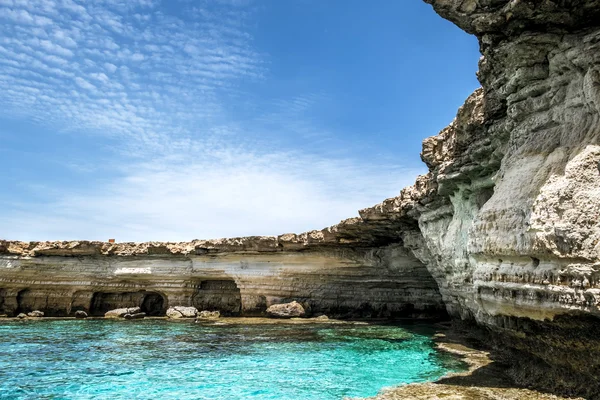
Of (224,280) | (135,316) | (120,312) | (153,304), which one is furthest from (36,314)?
(224,280)

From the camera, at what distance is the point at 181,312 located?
23.8m

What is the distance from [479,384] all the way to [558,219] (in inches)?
139

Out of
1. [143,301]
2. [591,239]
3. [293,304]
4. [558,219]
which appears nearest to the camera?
[591,239]

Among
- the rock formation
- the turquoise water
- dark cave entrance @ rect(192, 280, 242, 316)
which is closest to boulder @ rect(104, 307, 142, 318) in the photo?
dark cave entrance @ rect(192, 280, 242, 316)

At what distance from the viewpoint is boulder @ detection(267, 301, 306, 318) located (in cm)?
2186

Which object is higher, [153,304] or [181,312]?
[153,304]

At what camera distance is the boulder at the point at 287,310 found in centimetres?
A: 2186

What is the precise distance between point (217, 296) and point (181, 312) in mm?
2703

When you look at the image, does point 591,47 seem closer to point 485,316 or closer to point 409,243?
point 485,316

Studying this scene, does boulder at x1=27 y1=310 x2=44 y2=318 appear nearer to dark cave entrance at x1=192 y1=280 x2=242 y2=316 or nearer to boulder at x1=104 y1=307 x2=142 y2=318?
boulder at x1=104 y1=307 x2=142 y2=318

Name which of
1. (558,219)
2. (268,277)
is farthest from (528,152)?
(268,277)

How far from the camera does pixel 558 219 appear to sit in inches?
257

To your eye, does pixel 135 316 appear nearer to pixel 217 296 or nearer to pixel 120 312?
pixel 120 312

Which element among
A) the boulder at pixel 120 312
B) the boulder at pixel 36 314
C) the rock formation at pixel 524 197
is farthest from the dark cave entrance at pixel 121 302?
the rock formation at pixel 524 197
